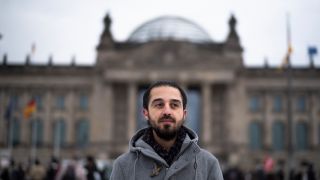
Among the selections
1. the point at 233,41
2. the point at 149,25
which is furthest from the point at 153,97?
the point at 149,25

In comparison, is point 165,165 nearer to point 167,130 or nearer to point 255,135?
point 167,130

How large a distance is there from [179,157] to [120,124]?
5855cm

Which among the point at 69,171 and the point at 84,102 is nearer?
the point at 69,171

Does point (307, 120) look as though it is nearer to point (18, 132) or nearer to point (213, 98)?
point (213, 98)

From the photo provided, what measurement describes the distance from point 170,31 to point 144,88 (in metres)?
13.7

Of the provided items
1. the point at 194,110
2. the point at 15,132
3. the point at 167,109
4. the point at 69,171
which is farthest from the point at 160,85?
the point at 15,132

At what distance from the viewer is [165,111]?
10.4 ft

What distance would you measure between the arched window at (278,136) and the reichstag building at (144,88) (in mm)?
116

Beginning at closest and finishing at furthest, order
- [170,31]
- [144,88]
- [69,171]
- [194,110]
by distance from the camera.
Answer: [69,171] → [194,110] → [144,88] → [170,31]

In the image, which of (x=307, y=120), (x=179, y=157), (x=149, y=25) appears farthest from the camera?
(x=149, y=25)

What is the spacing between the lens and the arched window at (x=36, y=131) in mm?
62531

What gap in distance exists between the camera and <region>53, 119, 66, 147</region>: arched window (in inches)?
2450

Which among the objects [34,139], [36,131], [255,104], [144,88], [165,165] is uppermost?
[165,165]

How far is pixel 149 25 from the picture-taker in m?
76.5
